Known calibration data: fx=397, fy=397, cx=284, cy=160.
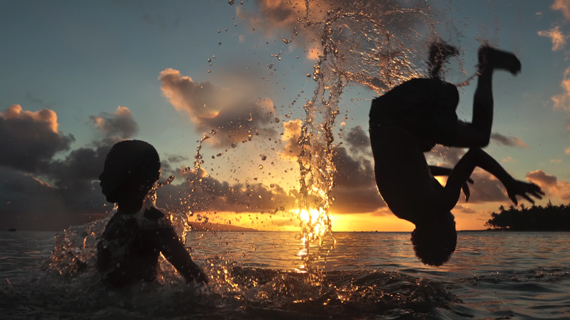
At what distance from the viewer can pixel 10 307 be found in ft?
13.1

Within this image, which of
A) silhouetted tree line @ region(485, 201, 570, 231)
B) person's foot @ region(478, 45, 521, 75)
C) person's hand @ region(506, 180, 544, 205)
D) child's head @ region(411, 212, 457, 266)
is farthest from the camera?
silhouetted tree line @ region(485, 201, 570, 231)

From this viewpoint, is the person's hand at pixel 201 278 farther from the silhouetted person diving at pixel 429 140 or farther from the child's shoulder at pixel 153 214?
Result: the silhouetted person diving at pixel 429 140

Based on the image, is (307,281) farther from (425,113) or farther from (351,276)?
(425,113)

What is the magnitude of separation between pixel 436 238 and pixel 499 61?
2104 millimetres

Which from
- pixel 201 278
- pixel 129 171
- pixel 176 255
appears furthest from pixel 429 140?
pixel 129 171

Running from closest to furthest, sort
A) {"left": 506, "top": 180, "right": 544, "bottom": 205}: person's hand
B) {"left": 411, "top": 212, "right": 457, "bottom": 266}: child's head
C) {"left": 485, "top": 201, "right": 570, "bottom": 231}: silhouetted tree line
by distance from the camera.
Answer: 1. {"left": 506, "top": 180, "right": 544, "bottom": 205}: person's hand
2. {"left": 411, "top": 212, "right": 457, "bottom": 266}: child's head
3. {"left": 485, "top": 201, "right": 570, "bottom": 231}: silhouetted tree line

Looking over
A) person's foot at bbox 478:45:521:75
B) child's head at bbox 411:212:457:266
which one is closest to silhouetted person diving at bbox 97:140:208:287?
child's head at bbox 411:212:457:266

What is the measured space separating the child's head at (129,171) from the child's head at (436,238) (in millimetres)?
3120

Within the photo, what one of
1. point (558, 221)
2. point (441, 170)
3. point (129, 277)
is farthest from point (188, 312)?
point (558, 221)

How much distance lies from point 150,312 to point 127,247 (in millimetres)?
749

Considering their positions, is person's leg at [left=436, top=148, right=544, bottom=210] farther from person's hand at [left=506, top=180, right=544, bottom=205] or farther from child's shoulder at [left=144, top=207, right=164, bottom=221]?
child's shoulder at [left=144, top=207, right=164, bottom=221]

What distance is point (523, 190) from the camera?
409 cm

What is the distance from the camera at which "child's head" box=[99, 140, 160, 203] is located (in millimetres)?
4250

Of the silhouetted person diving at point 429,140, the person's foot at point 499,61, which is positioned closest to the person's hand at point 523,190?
the silhouetted person diving at point 429,140
